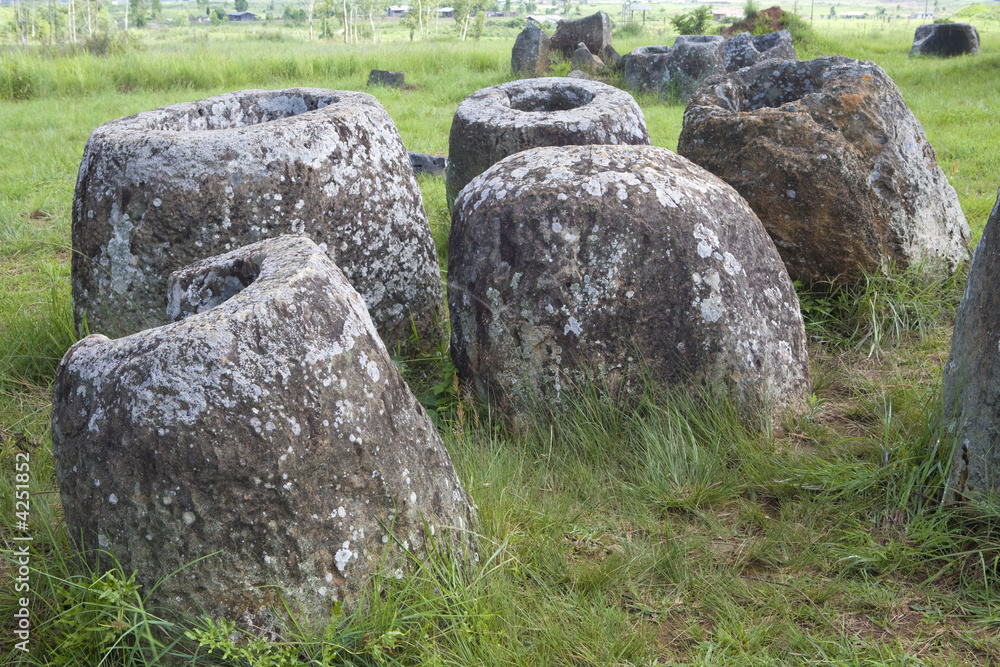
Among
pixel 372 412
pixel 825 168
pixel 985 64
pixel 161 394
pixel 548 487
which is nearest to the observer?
pixel 161 394

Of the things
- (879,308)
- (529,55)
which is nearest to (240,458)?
(879,308)

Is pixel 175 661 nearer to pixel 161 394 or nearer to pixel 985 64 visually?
pixel 161 394

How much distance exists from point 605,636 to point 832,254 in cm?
287

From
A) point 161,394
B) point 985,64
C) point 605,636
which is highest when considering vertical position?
point 985,64

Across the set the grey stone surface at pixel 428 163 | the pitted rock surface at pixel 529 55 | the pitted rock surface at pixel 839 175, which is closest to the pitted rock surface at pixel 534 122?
the pitted rock surface at pixel 839 175

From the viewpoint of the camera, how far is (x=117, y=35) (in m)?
15.5

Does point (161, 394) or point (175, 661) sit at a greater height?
point (161, 394)

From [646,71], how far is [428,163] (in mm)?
6078

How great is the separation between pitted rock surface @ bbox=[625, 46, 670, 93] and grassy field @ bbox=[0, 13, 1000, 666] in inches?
343

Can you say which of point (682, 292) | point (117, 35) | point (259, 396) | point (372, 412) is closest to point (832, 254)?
point (682, 292)

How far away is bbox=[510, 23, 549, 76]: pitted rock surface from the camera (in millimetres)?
14526

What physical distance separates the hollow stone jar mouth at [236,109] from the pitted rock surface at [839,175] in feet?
7.22

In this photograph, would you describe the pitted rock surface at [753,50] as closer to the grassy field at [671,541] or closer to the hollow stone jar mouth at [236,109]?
the grassy field at [671,541]

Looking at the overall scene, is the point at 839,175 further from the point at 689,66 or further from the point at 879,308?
the point at 689,66
